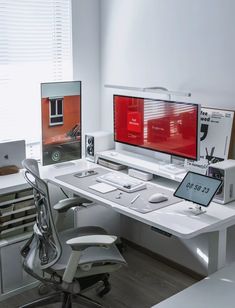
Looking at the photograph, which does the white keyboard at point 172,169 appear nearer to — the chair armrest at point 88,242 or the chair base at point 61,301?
the chair armrest at point 88,242

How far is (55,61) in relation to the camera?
366 centimetres

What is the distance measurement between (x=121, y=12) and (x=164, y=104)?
0.99 m

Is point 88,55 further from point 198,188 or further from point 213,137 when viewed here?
point 198,188

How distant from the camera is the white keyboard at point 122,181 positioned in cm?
288

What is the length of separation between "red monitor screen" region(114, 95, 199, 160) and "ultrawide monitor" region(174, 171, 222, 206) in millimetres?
329

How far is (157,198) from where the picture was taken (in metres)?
2.65

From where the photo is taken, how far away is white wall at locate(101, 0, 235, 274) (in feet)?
9.49

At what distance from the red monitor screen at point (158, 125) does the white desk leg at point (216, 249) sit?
0.57 meters

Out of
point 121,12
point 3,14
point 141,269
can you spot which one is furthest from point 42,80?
point 141,269

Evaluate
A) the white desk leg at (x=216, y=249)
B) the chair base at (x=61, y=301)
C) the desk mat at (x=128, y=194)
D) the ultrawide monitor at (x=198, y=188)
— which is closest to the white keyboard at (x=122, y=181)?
the desk mat at (x=128, y=194)

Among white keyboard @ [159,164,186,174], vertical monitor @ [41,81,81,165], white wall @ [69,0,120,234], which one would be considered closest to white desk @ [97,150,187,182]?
white keyboard @ [159,164,186,174]

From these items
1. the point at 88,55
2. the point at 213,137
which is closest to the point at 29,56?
the point at 88,55

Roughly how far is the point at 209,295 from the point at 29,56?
223 centimetres

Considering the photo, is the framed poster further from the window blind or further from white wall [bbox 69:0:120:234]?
the window blind
